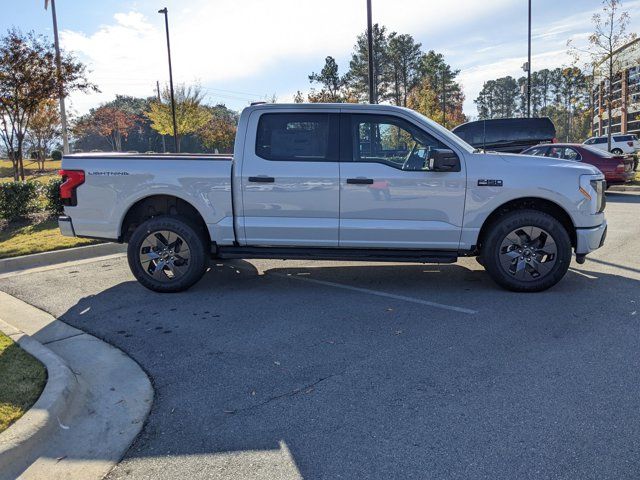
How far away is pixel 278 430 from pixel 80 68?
14.3 metres

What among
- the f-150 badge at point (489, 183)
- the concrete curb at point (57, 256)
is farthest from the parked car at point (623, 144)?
the concrete curb at point (57, 256)

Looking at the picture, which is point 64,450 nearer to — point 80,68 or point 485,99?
point 80,68

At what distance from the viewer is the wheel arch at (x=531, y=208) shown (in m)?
5.77

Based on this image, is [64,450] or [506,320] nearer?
[64,450]

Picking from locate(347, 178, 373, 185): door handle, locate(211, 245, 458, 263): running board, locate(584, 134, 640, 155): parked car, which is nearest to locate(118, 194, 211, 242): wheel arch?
locate(211, 245, 458, 263): running board

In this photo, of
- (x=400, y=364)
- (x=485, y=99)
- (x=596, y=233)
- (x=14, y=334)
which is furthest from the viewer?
(x=485, y=99)

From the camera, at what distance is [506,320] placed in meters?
4.90

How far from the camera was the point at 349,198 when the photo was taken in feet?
18.6

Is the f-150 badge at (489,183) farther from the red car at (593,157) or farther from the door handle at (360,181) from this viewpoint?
the red car at (593,157)

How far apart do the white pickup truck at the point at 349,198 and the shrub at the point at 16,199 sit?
5.35 metres

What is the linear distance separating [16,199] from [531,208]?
9.78 meters

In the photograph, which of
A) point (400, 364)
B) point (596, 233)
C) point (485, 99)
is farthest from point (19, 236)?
point (485, 99)

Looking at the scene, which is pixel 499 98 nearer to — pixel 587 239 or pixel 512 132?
pixel 512 132

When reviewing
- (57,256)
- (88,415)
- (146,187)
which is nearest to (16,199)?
(57,256)
